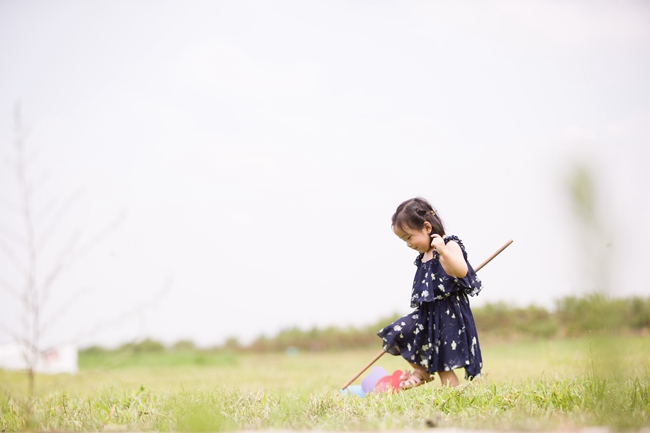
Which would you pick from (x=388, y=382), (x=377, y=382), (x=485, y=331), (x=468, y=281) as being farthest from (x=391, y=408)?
(x=485, y=331)

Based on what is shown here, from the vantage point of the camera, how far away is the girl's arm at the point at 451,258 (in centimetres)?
336

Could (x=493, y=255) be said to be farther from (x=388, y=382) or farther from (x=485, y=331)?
(x=485, y=331)

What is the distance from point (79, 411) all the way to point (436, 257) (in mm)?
2165

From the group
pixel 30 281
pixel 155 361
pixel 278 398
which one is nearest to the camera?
pixel 30 281

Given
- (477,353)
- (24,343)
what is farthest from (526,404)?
(24,343)

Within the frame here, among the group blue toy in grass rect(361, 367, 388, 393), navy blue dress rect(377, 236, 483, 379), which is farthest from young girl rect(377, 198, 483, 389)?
blue toy in grass rect(361, 367, 388, 393)

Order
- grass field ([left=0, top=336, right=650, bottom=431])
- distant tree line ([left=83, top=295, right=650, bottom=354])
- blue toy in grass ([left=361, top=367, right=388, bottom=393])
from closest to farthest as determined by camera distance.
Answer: grass field ([left=0, top=336, right=650, bottom=431]) < blue toy in grass ([left=361, top=367, right=388, bottom=393]) < distant tree line ([left=83, top=295, right=650, bottom=354])

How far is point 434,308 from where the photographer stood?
3.62 meters

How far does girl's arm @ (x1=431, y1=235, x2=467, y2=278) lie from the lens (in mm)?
3355

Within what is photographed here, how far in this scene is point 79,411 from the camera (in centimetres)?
307

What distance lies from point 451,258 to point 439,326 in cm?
47

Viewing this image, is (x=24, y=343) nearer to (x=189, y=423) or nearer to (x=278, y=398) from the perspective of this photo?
(x=189, y=423)

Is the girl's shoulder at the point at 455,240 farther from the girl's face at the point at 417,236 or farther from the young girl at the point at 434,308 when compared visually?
the girl's face at the point at 417,236

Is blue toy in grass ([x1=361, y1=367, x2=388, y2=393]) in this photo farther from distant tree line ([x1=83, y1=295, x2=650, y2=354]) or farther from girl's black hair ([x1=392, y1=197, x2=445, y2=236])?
distant tree line ([x1=83, y1=295, x2=650, y2=354])
